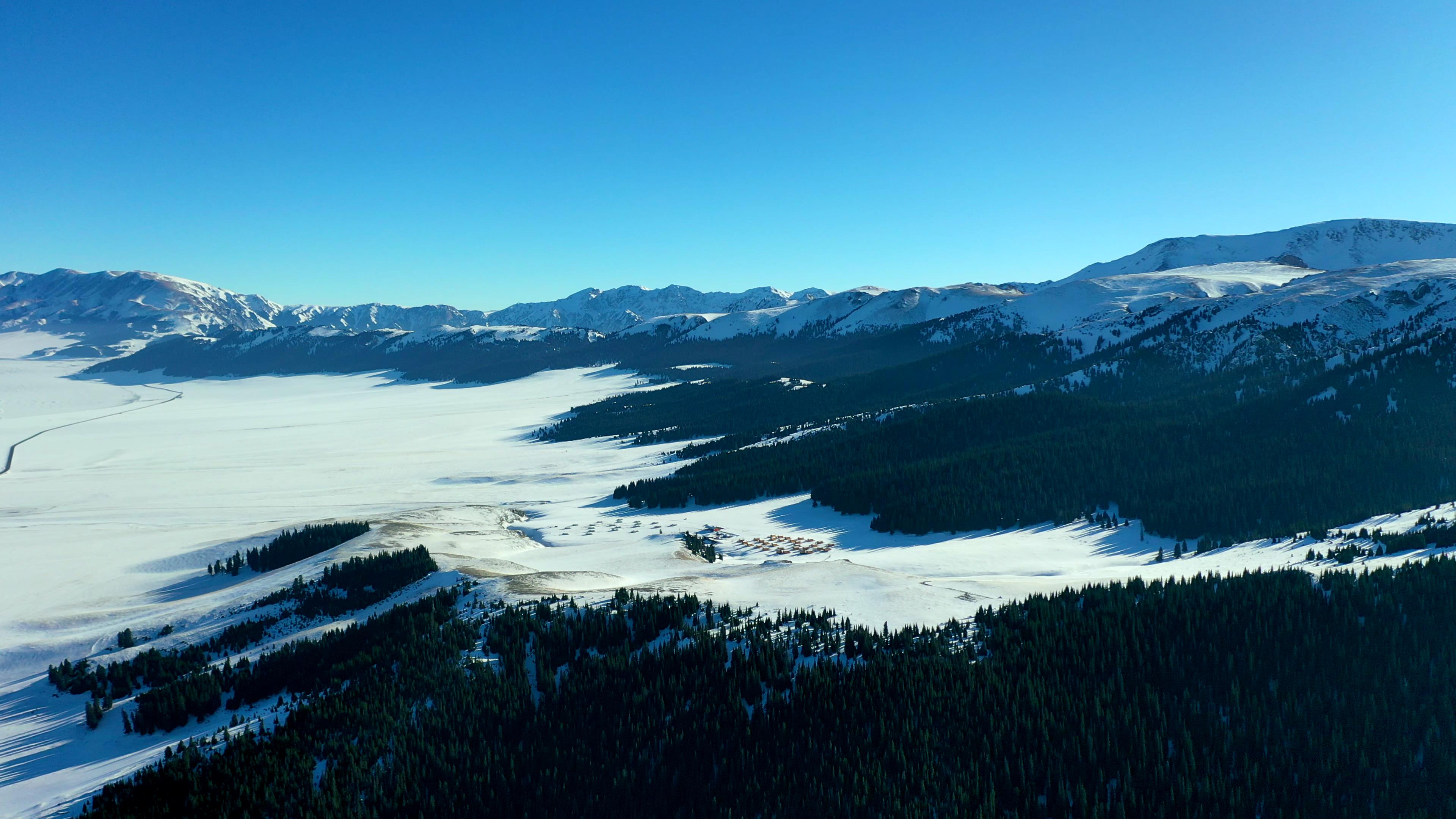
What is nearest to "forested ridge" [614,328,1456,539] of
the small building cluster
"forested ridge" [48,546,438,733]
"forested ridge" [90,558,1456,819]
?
the small building cluster

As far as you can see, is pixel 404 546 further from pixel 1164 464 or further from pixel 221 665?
pixel 1164 464

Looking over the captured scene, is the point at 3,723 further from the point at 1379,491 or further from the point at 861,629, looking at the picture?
the point at 1379,491

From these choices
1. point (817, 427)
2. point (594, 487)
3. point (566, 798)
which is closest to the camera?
point (566, 798)

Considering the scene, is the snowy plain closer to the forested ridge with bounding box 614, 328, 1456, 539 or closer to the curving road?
the curving road

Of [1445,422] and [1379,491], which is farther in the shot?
[1445,422]

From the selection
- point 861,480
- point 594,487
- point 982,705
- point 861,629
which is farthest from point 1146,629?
point 594,487

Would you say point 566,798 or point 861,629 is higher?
point 861,629

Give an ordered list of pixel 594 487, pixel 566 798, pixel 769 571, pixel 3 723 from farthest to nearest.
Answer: pixel 594 487 < pixel 769 571 < pixel 3 723 < pixel 566 798

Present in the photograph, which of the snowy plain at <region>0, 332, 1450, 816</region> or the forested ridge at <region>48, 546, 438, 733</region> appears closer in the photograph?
the forested ridge at <region>48, 546, 438, 733</region>
